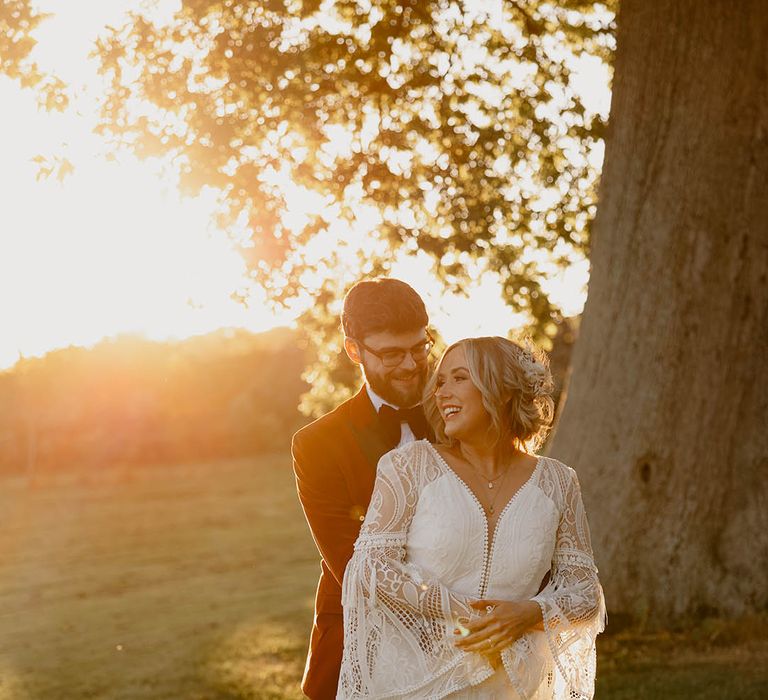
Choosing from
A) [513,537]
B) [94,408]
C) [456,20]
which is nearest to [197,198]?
[456,20]

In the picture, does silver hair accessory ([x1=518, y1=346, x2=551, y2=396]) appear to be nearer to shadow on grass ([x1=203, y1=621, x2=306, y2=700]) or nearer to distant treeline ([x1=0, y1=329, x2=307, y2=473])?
shadow on grass ([x1=203, y1=621, x2=306, y2=700])

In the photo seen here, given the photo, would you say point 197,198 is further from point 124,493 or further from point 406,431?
point 124,493

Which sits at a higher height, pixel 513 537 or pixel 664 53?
pixel 664 53

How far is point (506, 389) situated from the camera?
3.97 meters

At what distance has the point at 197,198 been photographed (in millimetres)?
12578

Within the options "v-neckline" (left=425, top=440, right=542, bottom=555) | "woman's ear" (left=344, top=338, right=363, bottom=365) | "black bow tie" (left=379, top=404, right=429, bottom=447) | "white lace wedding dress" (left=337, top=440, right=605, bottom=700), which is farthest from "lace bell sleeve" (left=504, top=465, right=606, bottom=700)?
"woman's ear" (left=344, top=338, right=363, bottom=365)

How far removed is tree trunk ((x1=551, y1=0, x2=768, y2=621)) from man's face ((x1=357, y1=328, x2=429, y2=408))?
6400mm

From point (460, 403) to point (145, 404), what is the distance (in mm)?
47447

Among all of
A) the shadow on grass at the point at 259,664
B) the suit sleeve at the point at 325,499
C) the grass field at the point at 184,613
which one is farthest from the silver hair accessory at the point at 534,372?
the shadow on grass at the point at 259,664

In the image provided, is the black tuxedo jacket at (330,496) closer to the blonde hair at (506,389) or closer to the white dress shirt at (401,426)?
the white dress shirt at (401,426)

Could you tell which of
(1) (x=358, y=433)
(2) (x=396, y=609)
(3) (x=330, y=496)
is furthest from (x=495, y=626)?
(1) (x=358, y=433)

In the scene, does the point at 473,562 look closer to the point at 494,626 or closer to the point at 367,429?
the point at 494,626

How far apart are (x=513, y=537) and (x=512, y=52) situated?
10.9m

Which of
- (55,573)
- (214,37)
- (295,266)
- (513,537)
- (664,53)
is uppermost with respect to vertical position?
(214,37)
